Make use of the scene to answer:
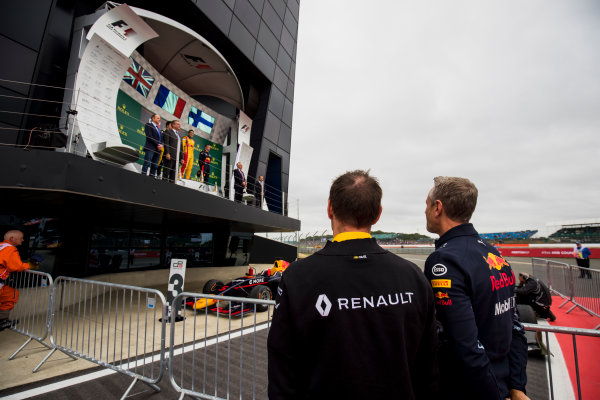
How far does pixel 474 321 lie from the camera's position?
1253 mm

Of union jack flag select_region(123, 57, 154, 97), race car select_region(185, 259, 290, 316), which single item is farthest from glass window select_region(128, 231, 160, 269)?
union jack flag select_region(123, 57, 154, 97)

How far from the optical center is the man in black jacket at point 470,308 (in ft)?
3.96

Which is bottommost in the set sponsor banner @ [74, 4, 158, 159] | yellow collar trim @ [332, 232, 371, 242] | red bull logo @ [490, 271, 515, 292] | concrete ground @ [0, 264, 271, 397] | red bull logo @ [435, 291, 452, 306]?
concrete ground @ [0, 264, 271, 397]

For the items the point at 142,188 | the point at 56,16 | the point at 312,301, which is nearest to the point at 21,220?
the point at 142,188

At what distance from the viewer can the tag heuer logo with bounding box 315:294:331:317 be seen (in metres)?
1.04

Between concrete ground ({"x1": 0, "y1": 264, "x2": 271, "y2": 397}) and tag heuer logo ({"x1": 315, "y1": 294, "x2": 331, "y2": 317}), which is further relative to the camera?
concrete ground ({"x1": 0, "y1": 264, "x2": 271, "y2": 397})

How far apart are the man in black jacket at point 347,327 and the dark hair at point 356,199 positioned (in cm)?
11

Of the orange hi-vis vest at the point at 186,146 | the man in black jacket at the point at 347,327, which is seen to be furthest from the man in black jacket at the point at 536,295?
the orange hi-vis vest at the point at 186,146

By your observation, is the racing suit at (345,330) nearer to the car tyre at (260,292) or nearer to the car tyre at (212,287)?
the car tyre at (260,292)

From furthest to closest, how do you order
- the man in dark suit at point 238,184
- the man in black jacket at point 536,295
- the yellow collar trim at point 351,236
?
1. the man in dark suit at point 238,184
2. the man in black jacket at point 536,295
3. the yellow collar trim at point 351,236

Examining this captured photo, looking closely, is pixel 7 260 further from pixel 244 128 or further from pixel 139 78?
pixel 244 128

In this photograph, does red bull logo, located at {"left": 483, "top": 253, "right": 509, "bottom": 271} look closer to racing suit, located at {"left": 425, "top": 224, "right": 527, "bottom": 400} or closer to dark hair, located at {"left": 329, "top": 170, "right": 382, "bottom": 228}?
racing suit, located at {"left": 425, "top": 224, "right": 527, "bottom": 400}

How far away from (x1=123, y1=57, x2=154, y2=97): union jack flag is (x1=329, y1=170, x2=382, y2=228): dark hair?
9645 mm

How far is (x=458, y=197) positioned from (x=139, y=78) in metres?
10.2
